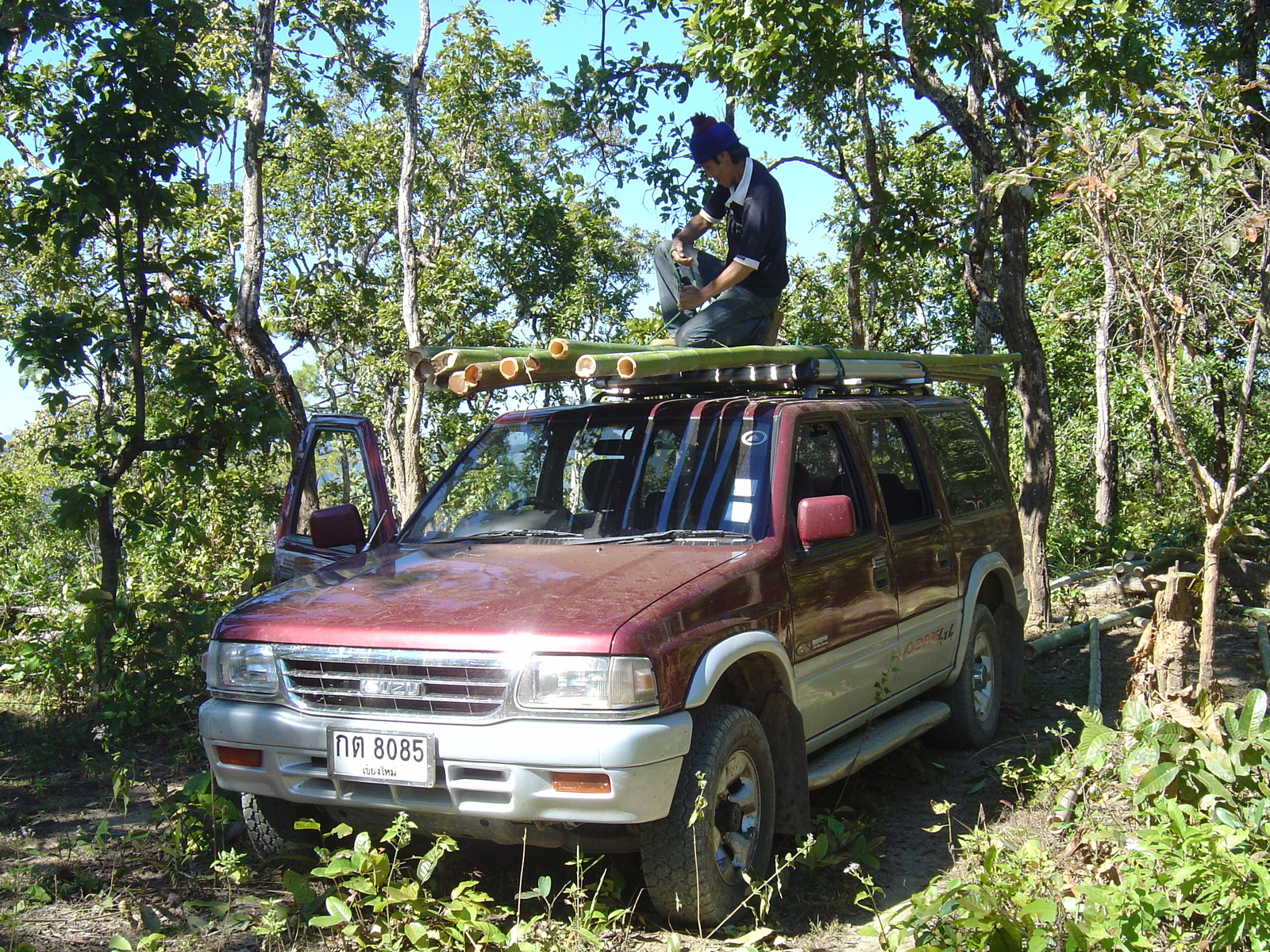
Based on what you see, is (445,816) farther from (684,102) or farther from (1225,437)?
(1225,437)

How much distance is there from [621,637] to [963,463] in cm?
362

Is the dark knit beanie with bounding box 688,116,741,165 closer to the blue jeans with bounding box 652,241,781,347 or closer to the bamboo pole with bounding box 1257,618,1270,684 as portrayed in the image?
the blue jeans with bounding box 652,241,781,347

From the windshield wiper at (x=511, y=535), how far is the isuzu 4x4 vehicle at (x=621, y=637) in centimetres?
1

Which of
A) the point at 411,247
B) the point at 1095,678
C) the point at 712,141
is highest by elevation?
the point at 411,247

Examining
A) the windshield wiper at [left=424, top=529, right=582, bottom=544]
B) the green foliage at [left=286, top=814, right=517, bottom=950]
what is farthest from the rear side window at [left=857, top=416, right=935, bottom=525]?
the green foliage at [left=286, top=814, right=517, bottom=950]

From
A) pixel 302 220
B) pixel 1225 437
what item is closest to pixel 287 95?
pixel 1225 437

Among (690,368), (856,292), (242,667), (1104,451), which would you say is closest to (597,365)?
(690,368)

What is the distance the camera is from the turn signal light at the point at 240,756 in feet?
12.8

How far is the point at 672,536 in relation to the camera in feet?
15.0

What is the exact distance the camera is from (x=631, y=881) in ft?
14.3

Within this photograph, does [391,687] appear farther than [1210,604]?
No

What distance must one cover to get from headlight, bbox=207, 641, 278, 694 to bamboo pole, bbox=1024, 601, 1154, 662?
18.6ft

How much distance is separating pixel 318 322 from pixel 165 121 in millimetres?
16261

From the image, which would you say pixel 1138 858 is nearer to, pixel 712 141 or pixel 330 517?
pixel 330 517
